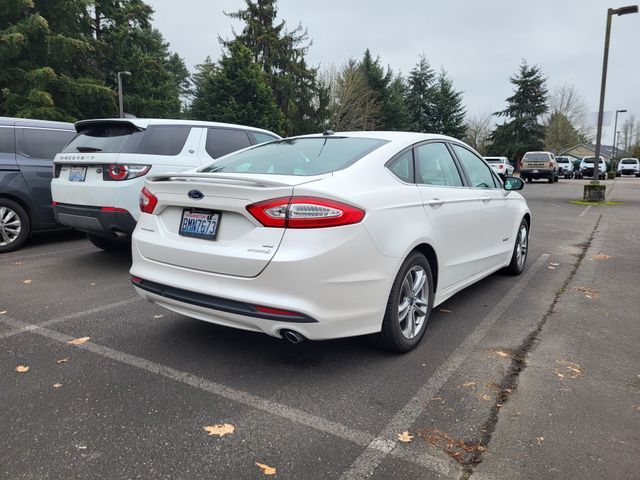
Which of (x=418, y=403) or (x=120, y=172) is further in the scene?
(x=120, y=172)

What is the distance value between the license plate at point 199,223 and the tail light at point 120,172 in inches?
100

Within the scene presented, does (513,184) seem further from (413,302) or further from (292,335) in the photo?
(292,335)

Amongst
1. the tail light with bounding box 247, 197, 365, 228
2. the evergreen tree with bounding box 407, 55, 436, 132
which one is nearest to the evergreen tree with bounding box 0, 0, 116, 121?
the tail light with bounding box 247, 197, 365, 228

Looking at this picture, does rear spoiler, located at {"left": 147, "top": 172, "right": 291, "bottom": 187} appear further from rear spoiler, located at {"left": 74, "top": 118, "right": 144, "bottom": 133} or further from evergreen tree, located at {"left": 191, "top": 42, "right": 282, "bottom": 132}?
evergreen tree, located at {"left": 191, "top": 42, "right": 282, "bottom": 132}

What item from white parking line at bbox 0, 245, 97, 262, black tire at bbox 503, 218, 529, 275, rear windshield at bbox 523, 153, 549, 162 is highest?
rear windshield at bbox 523, 153, 549, 162

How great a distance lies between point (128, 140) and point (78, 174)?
0.72 m

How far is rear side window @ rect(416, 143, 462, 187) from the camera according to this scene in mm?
3818

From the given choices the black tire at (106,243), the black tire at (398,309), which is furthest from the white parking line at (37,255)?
the black tire at (398,309)

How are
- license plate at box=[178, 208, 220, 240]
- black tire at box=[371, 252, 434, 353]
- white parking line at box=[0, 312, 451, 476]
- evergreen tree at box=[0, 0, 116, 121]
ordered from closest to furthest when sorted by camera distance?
white parking line at box=[0, 312, 451, 476]
license plate at box=[178, 208, 220, 240]
black tire at box=[371, 252, 434, 353]
evergreen tree at box=[0, 0, 116, 121]

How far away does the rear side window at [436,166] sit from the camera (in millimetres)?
3818

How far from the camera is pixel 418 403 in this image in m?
2.78

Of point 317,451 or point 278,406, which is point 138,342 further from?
point 317,451

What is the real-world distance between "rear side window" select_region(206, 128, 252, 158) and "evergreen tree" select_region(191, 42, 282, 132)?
2364 cm

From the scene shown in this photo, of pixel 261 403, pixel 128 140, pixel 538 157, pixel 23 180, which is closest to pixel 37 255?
pixel 23 180
